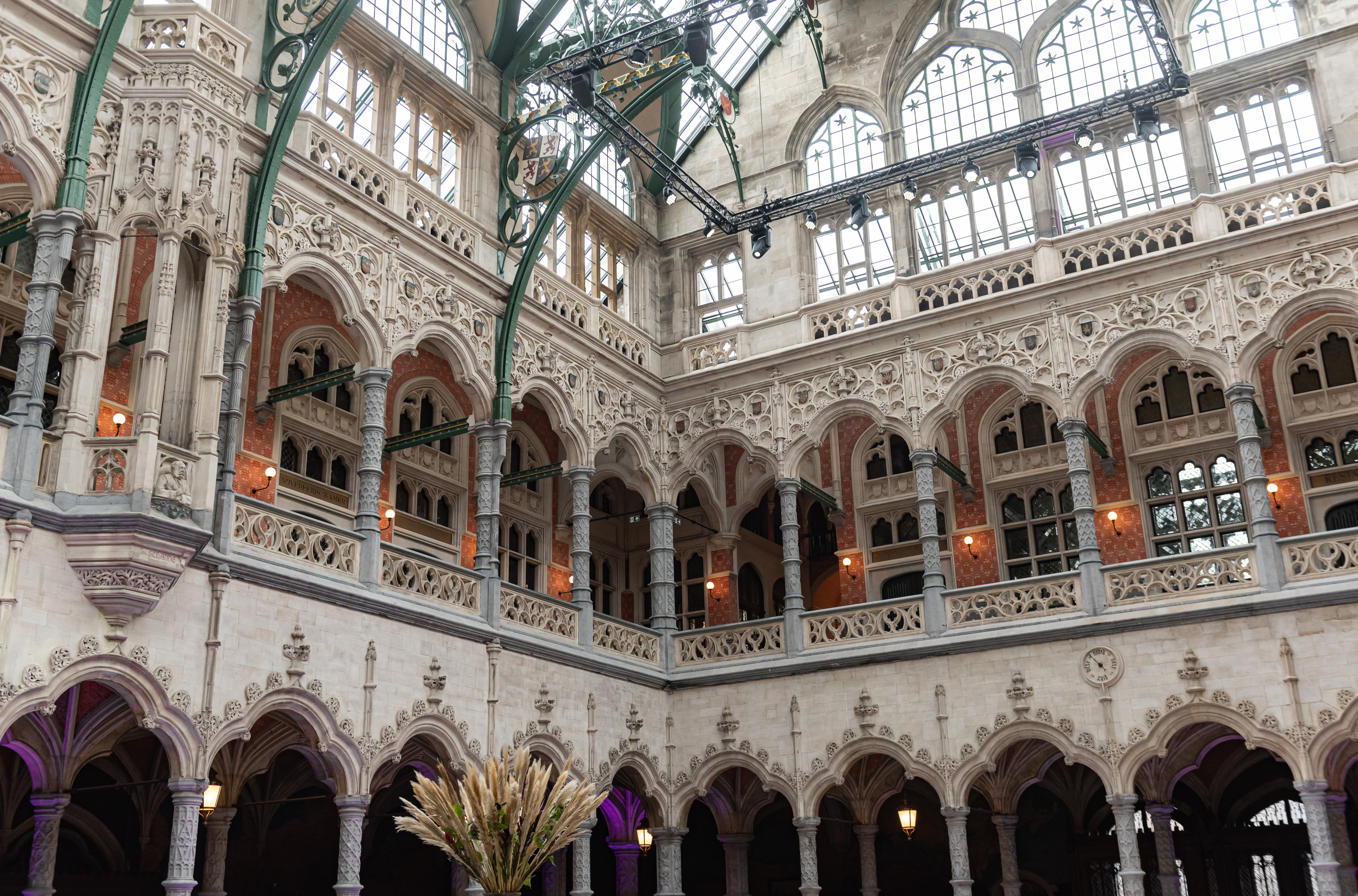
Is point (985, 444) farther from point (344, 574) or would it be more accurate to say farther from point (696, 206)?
point (344, 574)

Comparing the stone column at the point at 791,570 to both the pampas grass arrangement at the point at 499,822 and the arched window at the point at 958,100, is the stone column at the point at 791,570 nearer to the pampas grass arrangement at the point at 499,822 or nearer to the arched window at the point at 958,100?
the arched window at the point at 958,100

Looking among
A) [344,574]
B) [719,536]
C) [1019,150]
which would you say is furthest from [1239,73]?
[344,574]

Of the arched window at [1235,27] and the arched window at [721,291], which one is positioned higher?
the arched window at [1235,27]

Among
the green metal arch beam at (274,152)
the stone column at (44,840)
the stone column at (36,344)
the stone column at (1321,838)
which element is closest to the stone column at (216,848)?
the stone column at (44,840)

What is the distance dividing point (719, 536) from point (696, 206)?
6688 mm

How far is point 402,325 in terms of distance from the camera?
17438 millimetres

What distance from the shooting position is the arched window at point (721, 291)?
24359 millimetres

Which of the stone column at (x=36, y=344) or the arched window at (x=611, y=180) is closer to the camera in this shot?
the stone column at (x=36, y=344)

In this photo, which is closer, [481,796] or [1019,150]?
[481,796]

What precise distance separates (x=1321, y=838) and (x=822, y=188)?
1184 centimetres

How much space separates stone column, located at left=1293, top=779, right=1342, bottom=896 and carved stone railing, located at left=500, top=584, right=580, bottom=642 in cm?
1013

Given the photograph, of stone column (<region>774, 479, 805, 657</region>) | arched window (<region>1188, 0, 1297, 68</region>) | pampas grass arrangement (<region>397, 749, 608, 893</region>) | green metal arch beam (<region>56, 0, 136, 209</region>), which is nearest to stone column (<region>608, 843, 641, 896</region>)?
stone column (<region>774, 479, 805, 657</region>)

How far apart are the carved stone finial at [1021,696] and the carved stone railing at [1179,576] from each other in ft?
5.55

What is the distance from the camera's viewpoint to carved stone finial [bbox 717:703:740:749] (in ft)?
65.6
